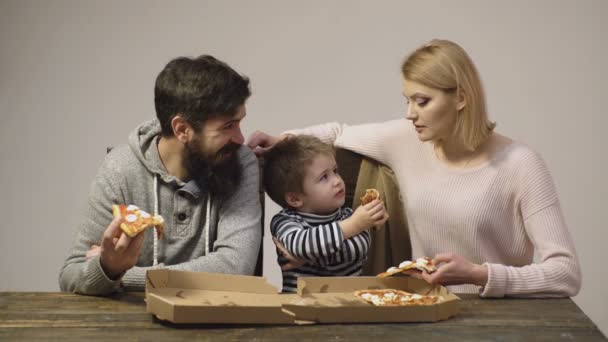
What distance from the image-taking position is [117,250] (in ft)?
9.04

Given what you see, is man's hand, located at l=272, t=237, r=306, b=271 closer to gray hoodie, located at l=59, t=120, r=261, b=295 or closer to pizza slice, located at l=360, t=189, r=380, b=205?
gray hoodie, located at l=59, t=120, r=261, b=295

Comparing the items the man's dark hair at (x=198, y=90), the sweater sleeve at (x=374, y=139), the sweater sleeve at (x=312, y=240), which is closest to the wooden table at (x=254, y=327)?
the sweater sleeve at (x=312, y=240)

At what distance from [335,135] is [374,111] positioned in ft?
5.40

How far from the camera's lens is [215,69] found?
3195 millimetres

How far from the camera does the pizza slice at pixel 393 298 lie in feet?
8.93

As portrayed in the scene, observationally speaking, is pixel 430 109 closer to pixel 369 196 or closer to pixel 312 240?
pixel 369 196

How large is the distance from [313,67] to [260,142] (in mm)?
1786

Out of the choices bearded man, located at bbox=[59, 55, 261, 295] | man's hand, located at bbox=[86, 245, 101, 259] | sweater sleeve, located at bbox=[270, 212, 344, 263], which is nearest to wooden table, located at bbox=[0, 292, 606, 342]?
man's hand, located at bbox=[86, 245, 101, 259]

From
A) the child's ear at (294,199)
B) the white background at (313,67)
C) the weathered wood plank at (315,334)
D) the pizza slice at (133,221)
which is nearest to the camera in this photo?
the weathered wood plank at (315,334)

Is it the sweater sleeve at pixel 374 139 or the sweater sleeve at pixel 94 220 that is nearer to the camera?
the sweater sleeve at pixel 94 220

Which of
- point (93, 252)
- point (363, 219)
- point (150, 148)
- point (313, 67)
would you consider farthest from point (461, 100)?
point (313, 67)

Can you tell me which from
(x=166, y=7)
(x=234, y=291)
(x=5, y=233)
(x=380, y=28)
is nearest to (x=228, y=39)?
(x=166, y=7)

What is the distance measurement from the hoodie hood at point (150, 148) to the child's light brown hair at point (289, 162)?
321mm

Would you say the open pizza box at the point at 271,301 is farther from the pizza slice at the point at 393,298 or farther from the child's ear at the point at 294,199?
the child's ear at the point at 294,199
